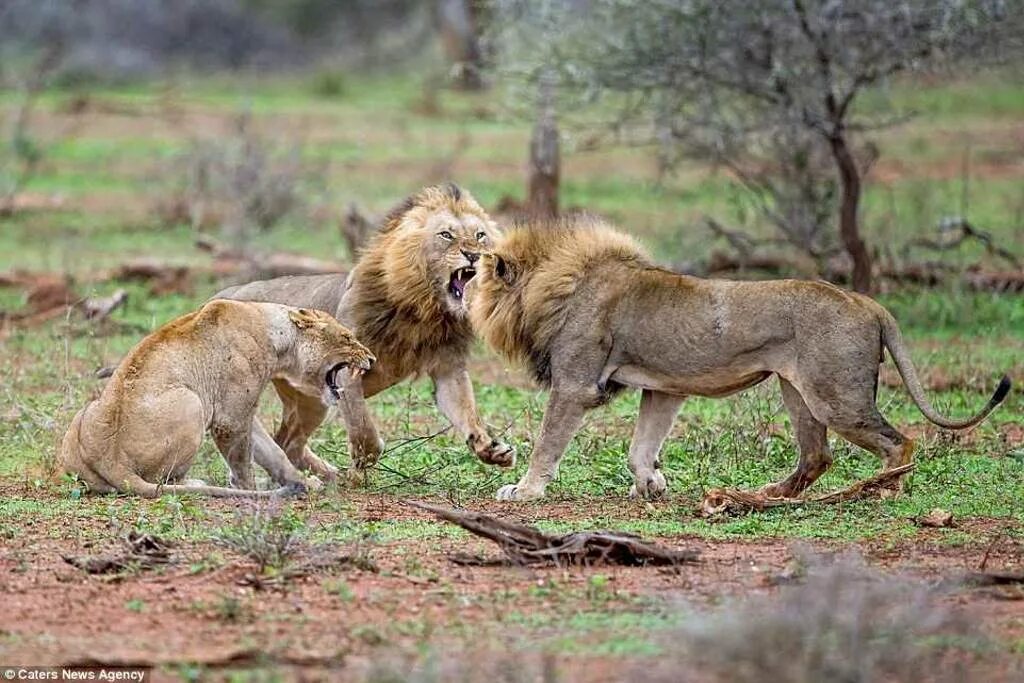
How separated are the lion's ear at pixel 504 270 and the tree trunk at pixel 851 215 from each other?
5.85 metres

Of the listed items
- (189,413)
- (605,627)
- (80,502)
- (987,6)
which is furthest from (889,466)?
(987,6)

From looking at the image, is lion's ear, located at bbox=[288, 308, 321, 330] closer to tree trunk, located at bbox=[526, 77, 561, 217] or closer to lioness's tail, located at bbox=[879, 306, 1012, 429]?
lioness's tail, located at bbox=[879, 306, 1012, 429]

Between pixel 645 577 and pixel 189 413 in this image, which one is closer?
pixel 645 577

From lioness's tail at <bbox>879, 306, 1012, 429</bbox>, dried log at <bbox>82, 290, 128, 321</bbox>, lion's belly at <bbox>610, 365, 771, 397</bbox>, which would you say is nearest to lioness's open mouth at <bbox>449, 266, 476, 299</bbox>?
lion's belly at <bbox>610, 365, 771, 397</bbox>

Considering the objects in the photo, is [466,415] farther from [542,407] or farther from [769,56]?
[769,56]

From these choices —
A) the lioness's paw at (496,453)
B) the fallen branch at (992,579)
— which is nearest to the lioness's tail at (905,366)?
the fallen branch at (992,579)

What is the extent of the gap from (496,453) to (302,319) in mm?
1102

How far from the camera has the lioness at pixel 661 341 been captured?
7340 mm

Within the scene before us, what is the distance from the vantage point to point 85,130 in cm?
2492

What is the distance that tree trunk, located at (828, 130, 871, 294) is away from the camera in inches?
527

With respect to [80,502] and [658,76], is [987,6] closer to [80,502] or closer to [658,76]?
[658,76]

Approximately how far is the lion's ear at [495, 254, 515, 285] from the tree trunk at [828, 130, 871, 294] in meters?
5.85

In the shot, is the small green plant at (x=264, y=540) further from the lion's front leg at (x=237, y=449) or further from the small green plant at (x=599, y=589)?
the lion's front leg at (x=237, y=449)

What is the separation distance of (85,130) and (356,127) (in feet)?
12.8
